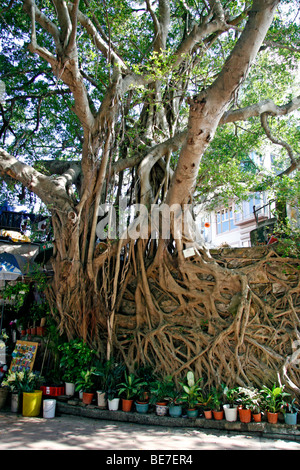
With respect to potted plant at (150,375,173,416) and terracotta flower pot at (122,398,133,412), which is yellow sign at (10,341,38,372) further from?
potted plant at (150,375,173,416)

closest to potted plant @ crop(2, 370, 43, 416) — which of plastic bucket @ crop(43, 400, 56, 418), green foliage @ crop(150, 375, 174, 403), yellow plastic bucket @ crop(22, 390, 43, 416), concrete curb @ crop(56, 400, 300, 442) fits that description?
yellow plastic bucket @ crop(22, 390, 43, 416)

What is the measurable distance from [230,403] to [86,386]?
2.07 meters

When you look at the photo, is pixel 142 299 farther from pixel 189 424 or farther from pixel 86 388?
pixel 189 424

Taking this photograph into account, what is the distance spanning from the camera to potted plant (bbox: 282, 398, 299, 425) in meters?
4.39

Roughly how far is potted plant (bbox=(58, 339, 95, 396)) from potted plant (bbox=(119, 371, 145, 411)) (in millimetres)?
692

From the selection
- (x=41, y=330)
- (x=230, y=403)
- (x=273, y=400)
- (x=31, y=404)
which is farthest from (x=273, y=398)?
(x=41, y=330)

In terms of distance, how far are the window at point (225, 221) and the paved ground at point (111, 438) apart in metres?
14.3

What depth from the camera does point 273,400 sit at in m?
4.56

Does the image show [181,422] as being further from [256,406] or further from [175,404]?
[256,406]

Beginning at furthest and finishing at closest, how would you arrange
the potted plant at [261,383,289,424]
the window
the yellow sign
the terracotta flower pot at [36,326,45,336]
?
the window, the terracotta flower pot at [36,326,45,336], the yellow sign, the potted plant at [261,383,289,424]

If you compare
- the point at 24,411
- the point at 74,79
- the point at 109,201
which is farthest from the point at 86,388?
the point at 74,79

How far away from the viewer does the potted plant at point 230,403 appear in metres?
4.52

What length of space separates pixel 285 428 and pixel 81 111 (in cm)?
509

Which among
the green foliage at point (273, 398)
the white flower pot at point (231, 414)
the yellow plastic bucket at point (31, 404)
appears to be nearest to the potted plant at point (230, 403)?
the white flower pot at point (231, 414)
